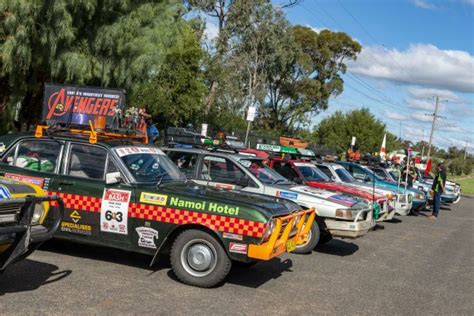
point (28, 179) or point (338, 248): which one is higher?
point (28, 179)

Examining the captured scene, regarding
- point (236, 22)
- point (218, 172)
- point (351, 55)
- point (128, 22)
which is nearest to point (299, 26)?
point (351, 55)

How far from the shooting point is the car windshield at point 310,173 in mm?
12898

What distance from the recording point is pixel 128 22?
1722cm

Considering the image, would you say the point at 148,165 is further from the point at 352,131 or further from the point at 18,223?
the point at 352,131

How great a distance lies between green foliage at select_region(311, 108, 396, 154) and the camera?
58.9 m

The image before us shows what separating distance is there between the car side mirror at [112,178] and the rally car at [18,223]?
1080mm

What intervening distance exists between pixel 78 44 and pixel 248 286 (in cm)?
1178

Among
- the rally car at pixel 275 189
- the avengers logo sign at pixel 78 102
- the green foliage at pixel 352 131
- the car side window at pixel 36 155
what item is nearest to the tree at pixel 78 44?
the avengers logo sign at pixel 78 102

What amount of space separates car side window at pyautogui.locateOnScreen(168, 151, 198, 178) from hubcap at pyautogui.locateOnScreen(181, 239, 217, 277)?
10.6 ft

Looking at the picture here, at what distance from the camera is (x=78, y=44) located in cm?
1638

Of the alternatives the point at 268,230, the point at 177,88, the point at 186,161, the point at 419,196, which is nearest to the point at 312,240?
the point at 186,161

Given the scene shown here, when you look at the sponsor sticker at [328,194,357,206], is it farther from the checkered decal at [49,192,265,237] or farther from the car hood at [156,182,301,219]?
the checkered decal at [49,192,265,237]

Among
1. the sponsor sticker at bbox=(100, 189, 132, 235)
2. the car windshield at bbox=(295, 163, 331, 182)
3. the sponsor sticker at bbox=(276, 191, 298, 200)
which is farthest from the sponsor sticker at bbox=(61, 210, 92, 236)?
the car windshield at bbox=(295, 163, 331, 182)

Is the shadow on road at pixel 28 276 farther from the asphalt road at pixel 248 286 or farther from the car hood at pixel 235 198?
the car hood at pixel 235 198
